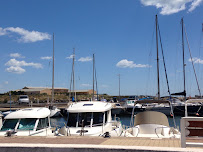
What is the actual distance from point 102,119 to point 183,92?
26.2m

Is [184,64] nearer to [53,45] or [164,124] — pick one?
[53,45]

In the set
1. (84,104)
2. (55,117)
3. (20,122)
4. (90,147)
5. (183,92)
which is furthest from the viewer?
(55,117)

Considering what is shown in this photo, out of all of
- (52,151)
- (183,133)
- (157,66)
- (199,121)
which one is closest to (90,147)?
(52,151)

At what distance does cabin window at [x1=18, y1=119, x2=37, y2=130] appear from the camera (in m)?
16.0

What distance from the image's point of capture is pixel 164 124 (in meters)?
15.9

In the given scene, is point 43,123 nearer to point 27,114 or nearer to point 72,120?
point 27,114

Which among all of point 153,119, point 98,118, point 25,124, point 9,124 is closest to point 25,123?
point 25,124

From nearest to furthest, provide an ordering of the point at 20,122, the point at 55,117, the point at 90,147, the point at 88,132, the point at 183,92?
the point at 90,147
the point at 88,132
the point at 20,122
the point at 183,92
the point at 55,117

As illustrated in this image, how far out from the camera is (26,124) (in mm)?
16281

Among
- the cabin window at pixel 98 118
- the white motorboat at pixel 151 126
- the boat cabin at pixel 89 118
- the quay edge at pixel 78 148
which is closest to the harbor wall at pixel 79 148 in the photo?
the quay edge at pixel 78 148

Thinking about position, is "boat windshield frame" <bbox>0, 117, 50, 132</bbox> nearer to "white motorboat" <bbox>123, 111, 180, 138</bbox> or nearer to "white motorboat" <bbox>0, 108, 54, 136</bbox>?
"white motorboat" <bbox>0, 108, 54, 136</bbox>

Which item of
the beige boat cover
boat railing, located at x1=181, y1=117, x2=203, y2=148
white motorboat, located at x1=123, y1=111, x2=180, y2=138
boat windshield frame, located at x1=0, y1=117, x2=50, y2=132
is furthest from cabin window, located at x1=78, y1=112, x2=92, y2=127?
boat railing, located at x1=181, y1=117, x2=203, y2=148

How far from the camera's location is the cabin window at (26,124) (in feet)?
52.5

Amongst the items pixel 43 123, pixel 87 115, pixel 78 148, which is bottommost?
pixel 43 123
